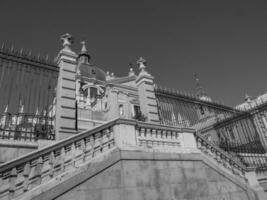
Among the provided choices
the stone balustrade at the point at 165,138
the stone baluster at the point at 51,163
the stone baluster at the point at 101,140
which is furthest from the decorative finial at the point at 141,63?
the stone baluster at the point at 51,163

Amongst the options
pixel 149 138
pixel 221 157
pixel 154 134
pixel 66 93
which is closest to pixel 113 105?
pixel 66 93

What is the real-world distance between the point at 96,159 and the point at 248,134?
41.0ft

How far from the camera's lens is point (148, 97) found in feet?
37.8

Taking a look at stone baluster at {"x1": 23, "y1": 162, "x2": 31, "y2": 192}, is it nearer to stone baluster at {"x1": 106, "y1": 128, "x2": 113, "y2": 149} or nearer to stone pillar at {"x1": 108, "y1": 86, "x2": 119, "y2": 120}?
stone baluster at {"x1": 106, "y1": 128, "x2": 113, "y2": 149}

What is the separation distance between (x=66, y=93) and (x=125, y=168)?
4627 millimetres

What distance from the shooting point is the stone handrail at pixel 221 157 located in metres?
8.38

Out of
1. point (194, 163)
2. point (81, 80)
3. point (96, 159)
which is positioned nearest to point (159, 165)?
point (194, 163)

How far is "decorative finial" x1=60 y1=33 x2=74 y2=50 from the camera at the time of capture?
971 cm

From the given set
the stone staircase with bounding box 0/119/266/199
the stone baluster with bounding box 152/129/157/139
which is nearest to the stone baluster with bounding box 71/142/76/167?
the stone staircase with bounding box 0/119/266/199

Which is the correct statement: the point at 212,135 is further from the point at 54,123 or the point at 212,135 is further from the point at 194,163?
the point at 54,123

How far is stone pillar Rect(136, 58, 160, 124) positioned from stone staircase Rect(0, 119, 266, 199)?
324 centimetres

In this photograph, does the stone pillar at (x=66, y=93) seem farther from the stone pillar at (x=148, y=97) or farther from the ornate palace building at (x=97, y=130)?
the stone pillar at (x=148, y=97)

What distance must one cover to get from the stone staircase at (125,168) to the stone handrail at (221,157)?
56 millimetres

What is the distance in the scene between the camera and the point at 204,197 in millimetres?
6629
